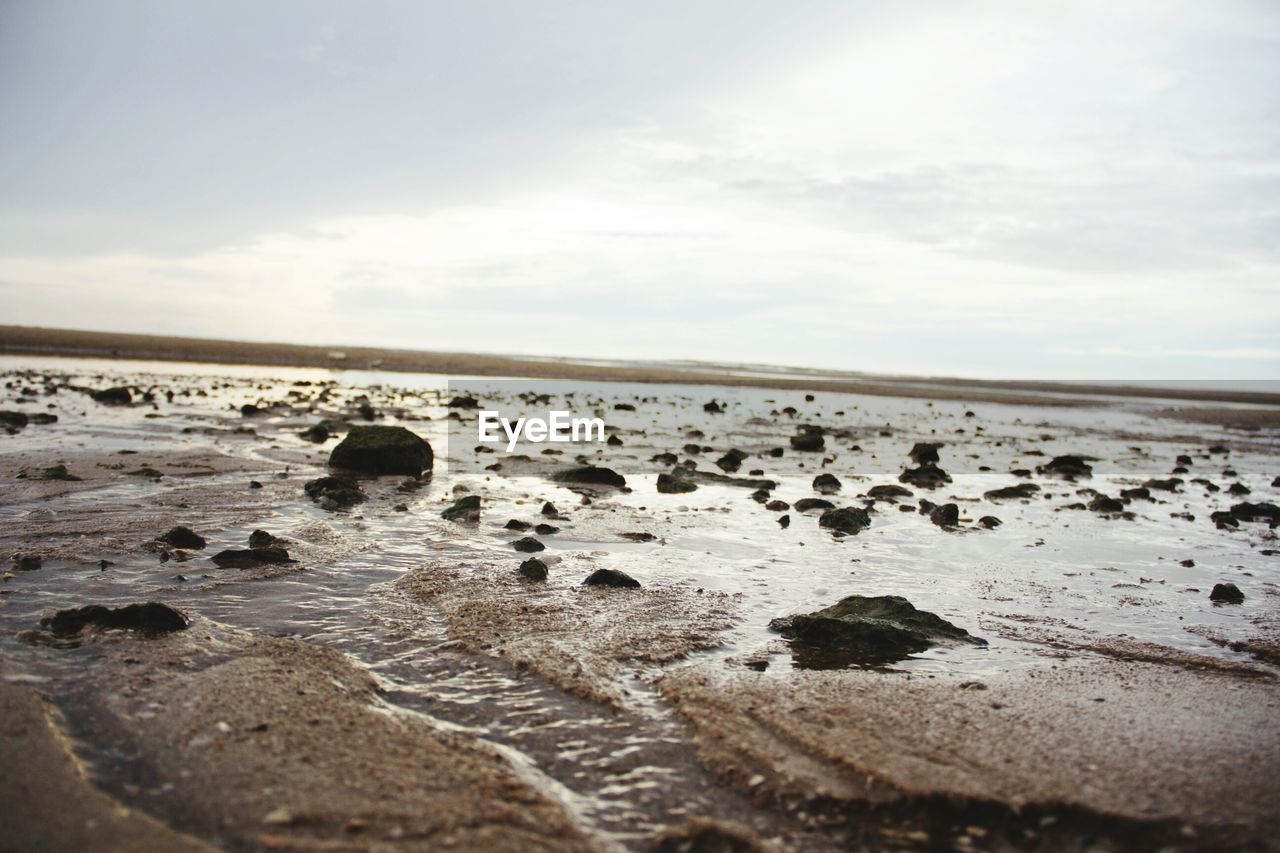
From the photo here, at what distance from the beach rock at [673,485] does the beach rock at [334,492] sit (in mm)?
4818

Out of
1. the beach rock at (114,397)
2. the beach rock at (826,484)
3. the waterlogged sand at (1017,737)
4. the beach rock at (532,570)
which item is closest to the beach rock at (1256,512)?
the beach rock at (826,484)

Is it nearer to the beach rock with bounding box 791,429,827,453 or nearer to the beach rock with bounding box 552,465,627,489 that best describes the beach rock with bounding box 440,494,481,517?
the beach rock with bounding box 552,465,627,489

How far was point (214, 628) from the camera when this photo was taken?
6.33 meters

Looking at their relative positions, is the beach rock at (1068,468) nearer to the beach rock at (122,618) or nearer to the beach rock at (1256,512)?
the beach rock at (1256,512)

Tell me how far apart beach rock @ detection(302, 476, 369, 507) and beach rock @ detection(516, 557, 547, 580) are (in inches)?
173

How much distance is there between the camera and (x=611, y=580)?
8.11 metres

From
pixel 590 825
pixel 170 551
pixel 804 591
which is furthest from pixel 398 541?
pixel 590 825

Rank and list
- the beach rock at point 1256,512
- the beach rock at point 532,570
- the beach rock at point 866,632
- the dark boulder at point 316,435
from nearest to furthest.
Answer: the beach rock at point 866,632 < the beach rock at point 532,570 < the beach rock at point 1256,512 < the dark boulder at point 316,435

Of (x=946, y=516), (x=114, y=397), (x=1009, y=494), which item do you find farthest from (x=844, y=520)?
(x=114, y=397)

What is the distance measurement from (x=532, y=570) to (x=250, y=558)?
2.72m

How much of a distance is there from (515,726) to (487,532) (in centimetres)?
562

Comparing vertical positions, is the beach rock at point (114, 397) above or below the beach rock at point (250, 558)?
above

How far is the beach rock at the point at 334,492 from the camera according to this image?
38.6 feet

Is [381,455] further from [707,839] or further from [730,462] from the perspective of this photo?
[707,839]
